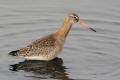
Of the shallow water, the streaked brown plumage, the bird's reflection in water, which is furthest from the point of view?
the streaked brown plumage

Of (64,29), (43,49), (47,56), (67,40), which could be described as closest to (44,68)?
(47,56)

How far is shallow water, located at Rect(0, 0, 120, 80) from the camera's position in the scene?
1262cm

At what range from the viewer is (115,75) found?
12320 millimetres

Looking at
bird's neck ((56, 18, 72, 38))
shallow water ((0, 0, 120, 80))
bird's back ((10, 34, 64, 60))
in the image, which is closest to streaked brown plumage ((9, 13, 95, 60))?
bird's back ((10, 34, 64, 60))

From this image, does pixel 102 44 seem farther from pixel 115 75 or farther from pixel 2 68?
pixel 2 68

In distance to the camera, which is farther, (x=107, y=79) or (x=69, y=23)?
(x=69, y=23)

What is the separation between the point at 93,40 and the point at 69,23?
4.77 feet

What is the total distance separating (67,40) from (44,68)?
6.93 feet

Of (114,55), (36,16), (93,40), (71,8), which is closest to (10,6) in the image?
(36,16)

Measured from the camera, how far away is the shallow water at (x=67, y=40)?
497 inches

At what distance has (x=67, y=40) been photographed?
14.9 metres

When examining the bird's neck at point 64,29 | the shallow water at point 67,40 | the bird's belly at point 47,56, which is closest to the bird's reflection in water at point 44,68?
the shallow water at point 67,40

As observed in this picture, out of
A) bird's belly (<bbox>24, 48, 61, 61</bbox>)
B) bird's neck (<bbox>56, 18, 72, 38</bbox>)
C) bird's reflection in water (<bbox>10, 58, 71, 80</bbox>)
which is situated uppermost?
bird's neck (<bbox>56, 18, 72, 38</bbox>)

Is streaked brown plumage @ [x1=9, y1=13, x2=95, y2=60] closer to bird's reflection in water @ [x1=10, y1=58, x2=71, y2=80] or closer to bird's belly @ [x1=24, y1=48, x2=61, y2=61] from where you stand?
bird's belly @ [x1=24, y1=48, x2=61, y2=61]
